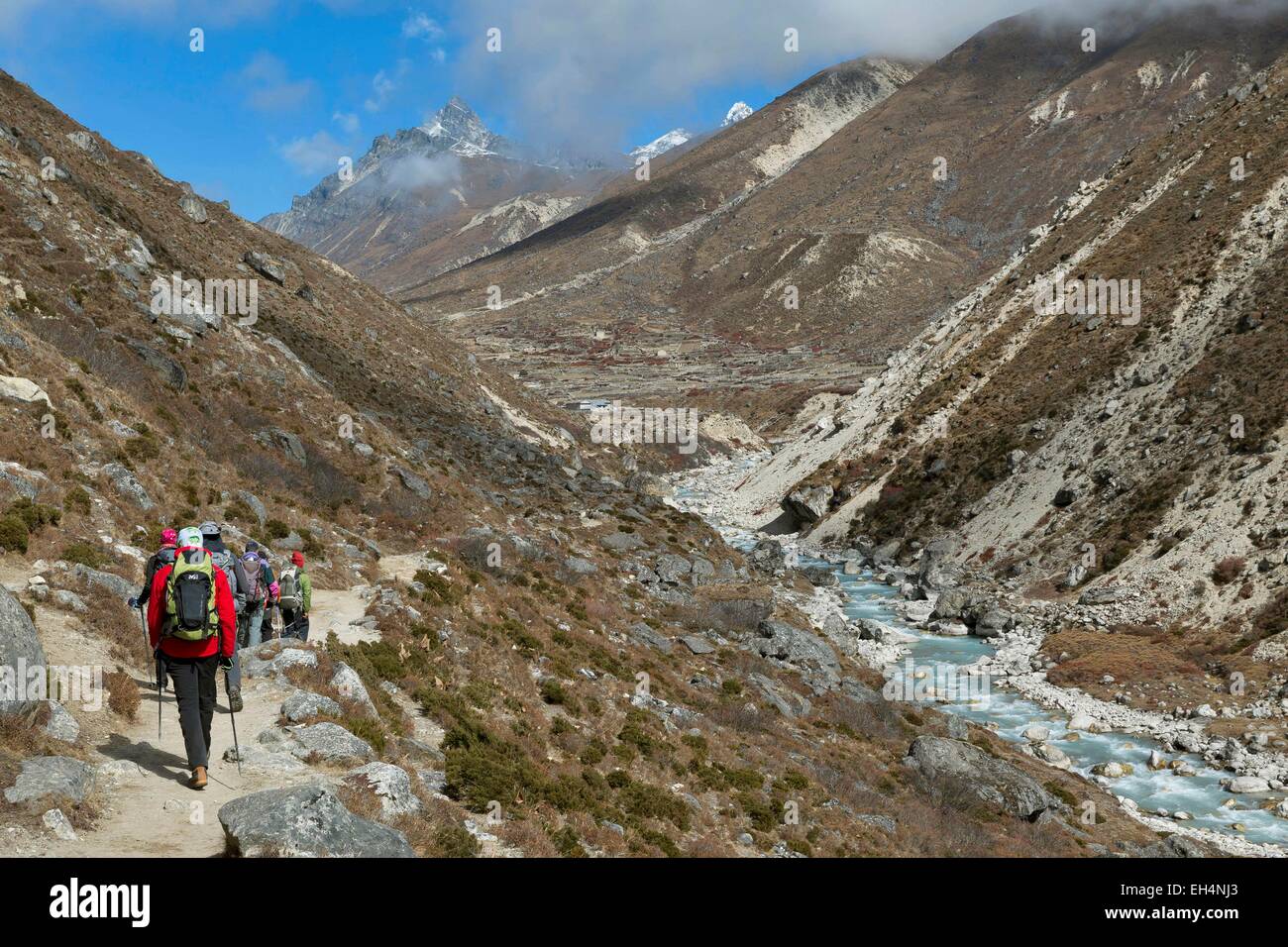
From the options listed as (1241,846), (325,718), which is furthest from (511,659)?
(1241,846)

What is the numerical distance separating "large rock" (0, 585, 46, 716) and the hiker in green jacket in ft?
16.7

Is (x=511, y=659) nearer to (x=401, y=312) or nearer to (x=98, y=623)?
(x=98, y=623)

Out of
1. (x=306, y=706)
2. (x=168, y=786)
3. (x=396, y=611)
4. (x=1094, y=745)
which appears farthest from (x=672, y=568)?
(x=168, y=786)

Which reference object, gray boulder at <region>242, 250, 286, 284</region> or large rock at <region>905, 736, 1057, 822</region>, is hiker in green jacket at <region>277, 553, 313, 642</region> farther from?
gray boulder at <region>242, 250, 286, 284</region>

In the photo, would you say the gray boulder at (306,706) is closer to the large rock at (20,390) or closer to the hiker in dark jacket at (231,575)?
the hiker in dark jacket at (231,575)

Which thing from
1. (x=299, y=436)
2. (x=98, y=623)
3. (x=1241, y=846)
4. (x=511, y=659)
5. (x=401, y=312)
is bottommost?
(x=1241, y=846)

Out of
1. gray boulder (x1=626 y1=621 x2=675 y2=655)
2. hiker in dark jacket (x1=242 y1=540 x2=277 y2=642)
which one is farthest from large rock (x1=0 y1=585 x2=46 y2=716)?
gray boulder (x1=626 y1=621 x2=675 y2=655)

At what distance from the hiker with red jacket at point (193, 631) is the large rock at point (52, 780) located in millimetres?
1001

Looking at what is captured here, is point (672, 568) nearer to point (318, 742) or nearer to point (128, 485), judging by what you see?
point (128, 485)

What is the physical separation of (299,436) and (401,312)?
141 ft

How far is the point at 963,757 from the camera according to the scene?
22.0m

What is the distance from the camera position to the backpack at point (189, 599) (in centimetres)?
870

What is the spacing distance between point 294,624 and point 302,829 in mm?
8021

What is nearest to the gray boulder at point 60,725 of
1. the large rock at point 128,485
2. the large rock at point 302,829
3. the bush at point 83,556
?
the large rock at point 302,829
